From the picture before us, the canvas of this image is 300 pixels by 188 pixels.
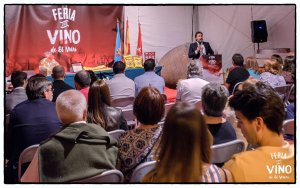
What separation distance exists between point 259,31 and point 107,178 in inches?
218

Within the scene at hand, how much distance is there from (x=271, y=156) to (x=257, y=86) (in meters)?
0.34

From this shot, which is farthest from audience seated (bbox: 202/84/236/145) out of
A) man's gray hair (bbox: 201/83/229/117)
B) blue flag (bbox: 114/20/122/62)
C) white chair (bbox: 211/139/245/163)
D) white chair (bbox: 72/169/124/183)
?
blue flag (bbox: 114/20/122/62)

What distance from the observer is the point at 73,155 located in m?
1.79

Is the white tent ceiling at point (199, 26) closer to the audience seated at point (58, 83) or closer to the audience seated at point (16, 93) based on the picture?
the audience seated at point (58, 83)

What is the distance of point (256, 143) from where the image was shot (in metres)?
1.54

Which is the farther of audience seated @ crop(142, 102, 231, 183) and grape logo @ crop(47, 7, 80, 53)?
grape logo @ crop(47, 7, 80, 53)

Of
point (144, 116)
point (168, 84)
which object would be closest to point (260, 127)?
point (144, 116)

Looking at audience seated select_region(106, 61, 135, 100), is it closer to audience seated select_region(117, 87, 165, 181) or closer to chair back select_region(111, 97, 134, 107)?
chair back select_region(111, 97, 134, 107)

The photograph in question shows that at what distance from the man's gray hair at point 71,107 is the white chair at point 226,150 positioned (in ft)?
2.61

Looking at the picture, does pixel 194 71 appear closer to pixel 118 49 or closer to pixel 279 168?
pixel 279 168

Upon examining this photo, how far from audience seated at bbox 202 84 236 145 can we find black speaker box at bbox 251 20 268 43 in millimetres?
4521

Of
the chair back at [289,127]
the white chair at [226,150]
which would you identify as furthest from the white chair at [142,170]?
the chair back at [289,127]

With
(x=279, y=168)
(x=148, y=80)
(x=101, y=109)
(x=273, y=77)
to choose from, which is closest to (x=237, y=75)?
Result: (x=273, y=77)

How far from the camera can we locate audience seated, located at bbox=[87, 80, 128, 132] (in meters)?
2.64
